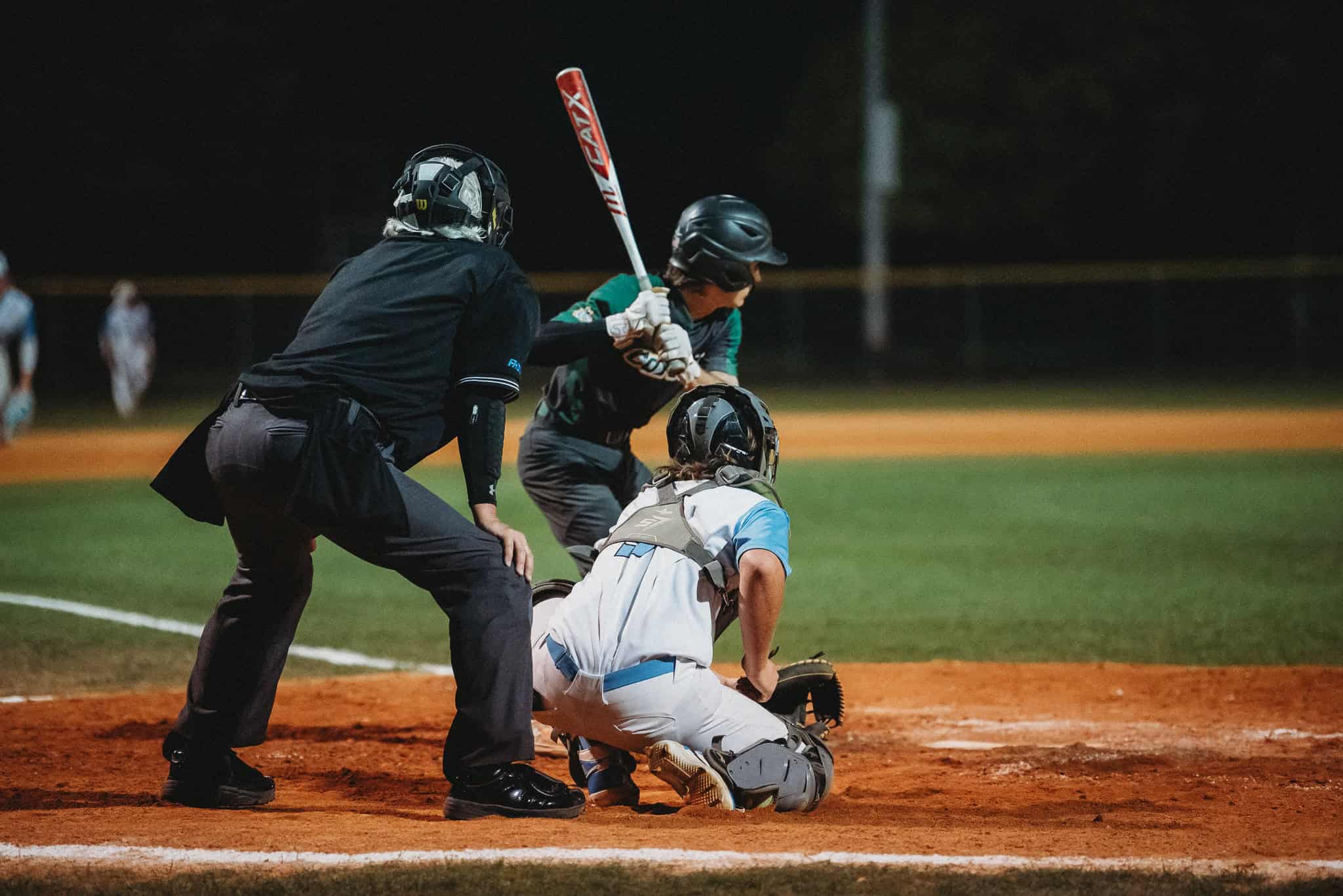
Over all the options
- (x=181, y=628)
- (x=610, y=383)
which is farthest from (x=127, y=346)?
(x=610, y=383)

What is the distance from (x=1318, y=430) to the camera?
19.8m

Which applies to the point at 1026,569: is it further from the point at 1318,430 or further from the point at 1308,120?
the point at 1308,120

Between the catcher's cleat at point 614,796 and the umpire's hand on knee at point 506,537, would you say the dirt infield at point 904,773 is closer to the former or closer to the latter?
the catcher's cleat at point 614,796

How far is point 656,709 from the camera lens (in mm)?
4586

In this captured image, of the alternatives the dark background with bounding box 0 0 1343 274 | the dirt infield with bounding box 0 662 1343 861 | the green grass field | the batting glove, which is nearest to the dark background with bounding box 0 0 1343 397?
the dark background with bounding box 0 0 1343 274

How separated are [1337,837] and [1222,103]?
125 ft

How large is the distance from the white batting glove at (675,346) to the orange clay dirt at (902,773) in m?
1.57

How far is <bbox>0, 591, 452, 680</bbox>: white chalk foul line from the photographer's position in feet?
25.3

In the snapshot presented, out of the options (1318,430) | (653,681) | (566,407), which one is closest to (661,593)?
(653,681)

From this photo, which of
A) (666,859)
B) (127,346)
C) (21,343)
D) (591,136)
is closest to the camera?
(666,859)

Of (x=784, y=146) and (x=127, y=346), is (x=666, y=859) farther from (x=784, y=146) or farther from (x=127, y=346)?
(x=784, y=146)

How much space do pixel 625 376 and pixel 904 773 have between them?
1922mm

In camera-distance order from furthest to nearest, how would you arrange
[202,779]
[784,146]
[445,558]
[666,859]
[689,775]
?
1. [784,146]
2. [202,779]
3. [689,775]
4. [445,558]
5. [666,859]

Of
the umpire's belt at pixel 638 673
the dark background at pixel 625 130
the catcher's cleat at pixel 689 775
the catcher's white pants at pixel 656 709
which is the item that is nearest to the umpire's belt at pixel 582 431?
the catcher's white pants at pixel 656 709
